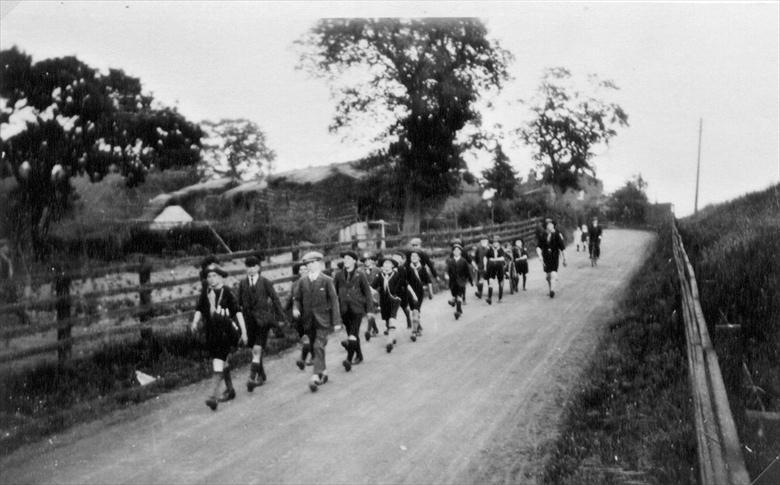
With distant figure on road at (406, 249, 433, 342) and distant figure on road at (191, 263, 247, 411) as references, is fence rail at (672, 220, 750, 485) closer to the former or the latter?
distant figure on road at (191, 263, 247, 411)

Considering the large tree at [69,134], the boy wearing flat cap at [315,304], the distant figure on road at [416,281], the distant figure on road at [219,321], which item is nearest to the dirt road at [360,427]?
the distant figure on road at [219,321]

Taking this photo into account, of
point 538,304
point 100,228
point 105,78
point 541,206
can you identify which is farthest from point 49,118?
point 541,206

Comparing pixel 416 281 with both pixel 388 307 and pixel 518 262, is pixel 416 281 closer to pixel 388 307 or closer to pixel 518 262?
pixel 388 307

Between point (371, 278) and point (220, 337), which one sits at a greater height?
point (371, 278)

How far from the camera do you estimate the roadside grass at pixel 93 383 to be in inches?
250

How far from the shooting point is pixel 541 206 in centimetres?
3219

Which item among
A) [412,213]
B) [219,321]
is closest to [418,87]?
[412,213]

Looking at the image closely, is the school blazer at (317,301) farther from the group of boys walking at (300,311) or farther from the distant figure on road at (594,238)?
the distant figure on road at (594,238)

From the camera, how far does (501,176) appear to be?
1157 inches

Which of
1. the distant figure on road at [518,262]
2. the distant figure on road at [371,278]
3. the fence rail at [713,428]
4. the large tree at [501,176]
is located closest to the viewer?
the fence rail at [713,428]

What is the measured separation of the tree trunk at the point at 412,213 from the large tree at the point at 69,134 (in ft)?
52.2

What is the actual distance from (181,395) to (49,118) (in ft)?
14.3

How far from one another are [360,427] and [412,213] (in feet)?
67.7

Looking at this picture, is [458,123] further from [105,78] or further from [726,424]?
[726,424]
